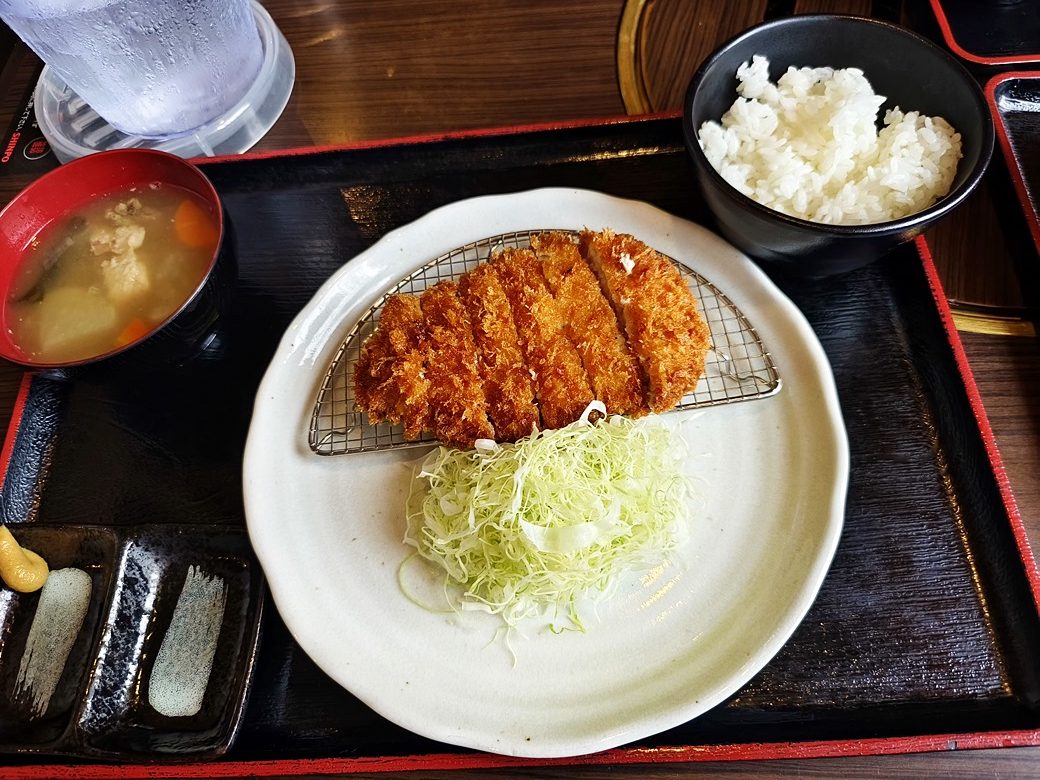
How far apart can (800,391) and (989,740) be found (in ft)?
3.37

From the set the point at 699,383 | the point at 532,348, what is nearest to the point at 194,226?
the point at 532,348

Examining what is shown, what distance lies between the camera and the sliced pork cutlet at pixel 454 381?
2.07m

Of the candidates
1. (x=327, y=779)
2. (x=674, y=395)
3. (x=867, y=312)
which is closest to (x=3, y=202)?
(x=327, y=779)

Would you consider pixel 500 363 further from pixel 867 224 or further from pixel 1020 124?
pixel 1020 124

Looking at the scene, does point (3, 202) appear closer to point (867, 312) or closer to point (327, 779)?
point (327, 779)

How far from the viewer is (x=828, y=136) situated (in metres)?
2.27

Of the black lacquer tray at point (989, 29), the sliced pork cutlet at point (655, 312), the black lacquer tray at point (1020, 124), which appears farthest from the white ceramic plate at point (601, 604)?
the black lacquer tray at point (989, 29)

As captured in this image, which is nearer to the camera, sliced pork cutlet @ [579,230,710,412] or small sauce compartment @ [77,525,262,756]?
small sauce compartment @ [77,525,262,756]

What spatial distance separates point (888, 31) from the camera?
2318mm

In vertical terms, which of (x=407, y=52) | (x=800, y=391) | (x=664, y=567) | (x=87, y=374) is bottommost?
(x=664, y=567)

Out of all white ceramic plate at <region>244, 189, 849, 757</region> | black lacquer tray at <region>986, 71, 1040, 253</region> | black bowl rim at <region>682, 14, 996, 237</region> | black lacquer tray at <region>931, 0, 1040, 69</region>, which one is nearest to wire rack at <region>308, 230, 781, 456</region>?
white ceramic plate at <region>244, 189, 849, 757</region>

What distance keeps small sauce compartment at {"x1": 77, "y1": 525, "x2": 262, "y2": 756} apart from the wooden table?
3.18 feet

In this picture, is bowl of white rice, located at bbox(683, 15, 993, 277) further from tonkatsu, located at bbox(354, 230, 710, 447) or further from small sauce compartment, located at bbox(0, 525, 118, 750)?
small sauce compartment, located at bbox(0, 525, 118, 750)

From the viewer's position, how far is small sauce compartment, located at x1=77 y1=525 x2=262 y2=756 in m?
1.76
